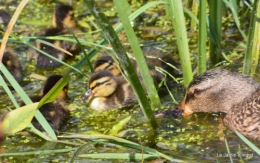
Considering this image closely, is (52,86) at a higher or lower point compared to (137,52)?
lower

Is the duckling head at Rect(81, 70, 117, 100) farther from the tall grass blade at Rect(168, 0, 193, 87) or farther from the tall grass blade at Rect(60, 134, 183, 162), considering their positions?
the tall grass blade at Rect(60, 134, 183, 162)

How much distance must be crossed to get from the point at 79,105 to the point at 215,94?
96 cm

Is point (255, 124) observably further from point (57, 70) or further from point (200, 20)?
point (57, 70)

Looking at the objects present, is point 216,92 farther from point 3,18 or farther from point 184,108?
point 3,18

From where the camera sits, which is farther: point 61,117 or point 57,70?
point 57,70

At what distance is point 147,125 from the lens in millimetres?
3980

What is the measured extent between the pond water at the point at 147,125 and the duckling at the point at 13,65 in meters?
0.09

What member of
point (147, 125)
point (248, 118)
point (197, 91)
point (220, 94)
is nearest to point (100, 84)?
point (147, 125)

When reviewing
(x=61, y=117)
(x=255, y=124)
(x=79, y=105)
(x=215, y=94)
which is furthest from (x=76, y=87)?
(x=255, y=124)

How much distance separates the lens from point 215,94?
162 inches

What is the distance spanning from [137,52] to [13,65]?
1607 mm

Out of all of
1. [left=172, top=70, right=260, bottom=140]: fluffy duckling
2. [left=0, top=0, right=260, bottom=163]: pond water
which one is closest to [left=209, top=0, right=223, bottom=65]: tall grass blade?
[left=0, top=0, right=260, bottom=163]: pond water

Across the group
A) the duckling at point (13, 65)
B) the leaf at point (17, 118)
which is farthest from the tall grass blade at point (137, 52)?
the duckling at point (13, 65)

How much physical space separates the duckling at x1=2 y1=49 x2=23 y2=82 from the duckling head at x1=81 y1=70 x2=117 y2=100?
A: 654mm
